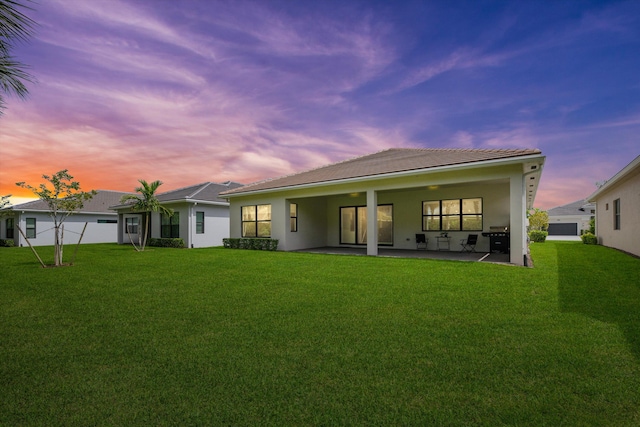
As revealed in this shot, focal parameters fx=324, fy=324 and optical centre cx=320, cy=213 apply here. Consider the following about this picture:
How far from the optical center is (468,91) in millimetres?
14406

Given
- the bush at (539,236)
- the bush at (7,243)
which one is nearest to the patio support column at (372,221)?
the bush at (539,236)

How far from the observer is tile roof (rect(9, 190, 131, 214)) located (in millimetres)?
25094

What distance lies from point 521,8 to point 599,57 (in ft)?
17.4

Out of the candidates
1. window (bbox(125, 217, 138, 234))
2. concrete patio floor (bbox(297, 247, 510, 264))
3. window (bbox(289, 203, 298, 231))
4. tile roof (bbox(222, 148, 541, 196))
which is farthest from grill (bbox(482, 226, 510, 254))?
window (bbox(125, 217, 138, 234))

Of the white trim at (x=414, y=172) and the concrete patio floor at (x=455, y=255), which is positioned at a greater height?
the white trim at (x=414, y=172)

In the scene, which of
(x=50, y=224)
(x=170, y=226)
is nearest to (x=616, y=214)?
(x=170, y=226)

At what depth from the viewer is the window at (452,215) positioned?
13992mm

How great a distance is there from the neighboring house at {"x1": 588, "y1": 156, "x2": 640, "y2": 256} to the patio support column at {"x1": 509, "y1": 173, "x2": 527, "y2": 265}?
4.18 m

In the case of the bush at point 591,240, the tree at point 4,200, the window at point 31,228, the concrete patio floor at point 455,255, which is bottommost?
the concrete patio floor at point 455,255

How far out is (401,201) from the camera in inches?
616

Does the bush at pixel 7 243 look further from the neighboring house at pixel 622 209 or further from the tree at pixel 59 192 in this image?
the neighboring house at pixel 622 209

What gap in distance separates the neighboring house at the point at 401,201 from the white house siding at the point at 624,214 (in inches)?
123

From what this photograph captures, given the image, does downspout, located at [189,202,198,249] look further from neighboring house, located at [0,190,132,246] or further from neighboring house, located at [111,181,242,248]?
neighboring house, located at [0,190,132,246]

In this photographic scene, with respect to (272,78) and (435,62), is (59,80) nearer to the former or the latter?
(272,78)
